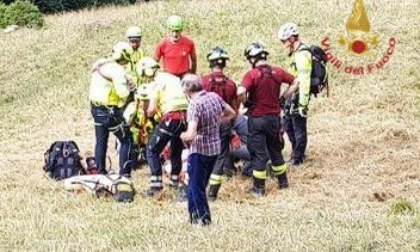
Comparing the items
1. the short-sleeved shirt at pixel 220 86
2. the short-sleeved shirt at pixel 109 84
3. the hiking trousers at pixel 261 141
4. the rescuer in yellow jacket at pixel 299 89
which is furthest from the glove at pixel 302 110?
the short-sleeved shirt at pixel 109 84

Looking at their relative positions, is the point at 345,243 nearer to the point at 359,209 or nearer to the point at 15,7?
the point at 359,209

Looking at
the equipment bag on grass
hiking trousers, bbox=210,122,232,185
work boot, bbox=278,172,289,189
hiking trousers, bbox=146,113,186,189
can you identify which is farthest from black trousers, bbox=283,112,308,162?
the equipment bag on grass

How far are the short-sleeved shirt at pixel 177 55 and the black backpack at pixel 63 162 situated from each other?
1.78 metres

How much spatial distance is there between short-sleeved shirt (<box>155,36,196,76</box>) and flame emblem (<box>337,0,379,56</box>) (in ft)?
24.3

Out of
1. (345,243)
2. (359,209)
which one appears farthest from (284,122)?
(345,243)

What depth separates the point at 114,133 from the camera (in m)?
10.3

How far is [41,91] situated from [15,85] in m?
1.05

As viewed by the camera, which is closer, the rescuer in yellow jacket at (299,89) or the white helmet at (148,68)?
the white helmet at (148,68)

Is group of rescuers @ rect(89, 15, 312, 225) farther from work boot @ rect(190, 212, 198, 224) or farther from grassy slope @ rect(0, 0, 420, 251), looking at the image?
work boot @ rect(190, 212, 198, 224)

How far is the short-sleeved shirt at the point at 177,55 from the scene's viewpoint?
11.7 metres

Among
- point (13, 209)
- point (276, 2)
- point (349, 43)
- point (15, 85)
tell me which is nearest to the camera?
point (13, 209)

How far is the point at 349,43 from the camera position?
19.0 m

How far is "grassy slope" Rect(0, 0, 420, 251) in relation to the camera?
7.21 metres

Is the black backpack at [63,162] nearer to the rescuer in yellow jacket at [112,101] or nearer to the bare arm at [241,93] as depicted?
the rescuer in yellow jacket at [112,101]
